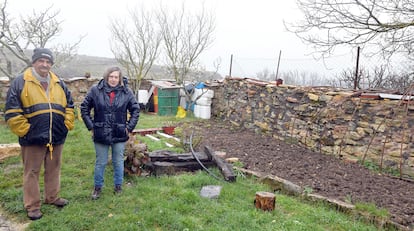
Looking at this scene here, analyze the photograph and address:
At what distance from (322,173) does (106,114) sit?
317 centimetres

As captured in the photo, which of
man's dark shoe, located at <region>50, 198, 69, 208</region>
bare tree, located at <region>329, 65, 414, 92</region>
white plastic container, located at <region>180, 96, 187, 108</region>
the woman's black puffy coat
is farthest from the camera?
white plastic container, located at <region>180, 96, 187, 108</region>

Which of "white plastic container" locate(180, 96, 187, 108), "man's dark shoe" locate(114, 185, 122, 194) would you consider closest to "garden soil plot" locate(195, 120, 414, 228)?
"man's dark shoe" locate(114, 185, 122, 194)

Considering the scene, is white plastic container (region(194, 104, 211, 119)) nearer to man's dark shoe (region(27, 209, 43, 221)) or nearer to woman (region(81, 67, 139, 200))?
woman (region(81, 67, 139, 200))

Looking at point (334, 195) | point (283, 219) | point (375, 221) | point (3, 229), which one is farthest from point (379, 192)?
point (3, 229)

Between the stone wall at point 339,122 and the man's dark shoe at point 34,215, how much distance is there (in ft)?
14.4

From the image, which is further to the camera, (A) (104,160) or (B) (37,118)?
(A) (104,160)

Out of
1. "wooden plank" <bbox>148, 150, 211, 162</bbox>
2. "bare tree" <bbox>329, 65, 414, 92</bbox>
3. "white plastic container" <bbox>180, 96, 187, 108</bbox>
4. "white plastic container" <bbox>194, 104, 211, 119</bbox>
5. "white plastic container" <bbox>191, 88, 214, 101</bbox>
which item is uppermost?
"bare tree" <bbox>329, 65, 414, 92</bbox>

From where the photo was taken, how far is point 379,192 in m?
4.00

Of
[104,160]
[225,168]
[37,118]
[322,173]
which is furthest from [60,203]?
[322,173]

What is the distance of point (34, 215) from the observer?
3090 millimetres

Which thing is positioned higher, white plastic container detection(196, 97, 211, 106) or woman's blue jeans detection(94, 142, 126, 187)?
white plastic container detection(196, 97, 211, 106)

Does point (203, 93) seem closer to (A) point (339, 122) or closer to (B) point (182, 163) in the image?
(A) point (339, 122)

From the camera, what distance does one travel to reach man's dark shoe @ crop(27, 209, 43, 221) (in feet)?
10.1

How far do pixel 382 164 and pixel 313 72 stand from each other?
3845 millimetres
